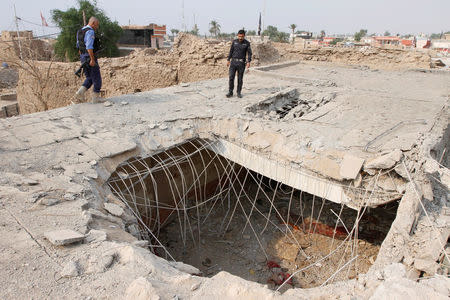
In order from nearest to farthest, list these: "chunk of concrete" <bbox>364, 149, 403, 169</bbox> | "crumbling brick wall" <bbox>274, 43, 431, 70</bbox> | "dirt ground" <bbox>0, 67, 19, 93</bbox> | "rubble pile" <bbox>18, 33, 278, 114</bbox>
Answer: "chunk of concrete" <bbox>364, 149, 403, 169</bbox>
"rubble pile" <bbox>18, 33, 278, 114</bbox>
"crumbling brick wall" <bbox>274, 43, 431, 70</bbox>
"dirt ground" <bbox>0, 67, 19, 93</bbox>

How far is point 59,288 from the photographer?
1.80 meters

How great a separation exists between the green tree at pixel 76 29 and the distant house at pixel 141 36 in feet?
19.1

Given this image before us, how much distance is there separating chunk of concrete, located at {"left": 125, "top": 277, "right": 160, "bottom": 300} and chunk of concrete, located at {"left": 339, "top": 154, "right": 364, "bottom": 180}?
2.59 metres

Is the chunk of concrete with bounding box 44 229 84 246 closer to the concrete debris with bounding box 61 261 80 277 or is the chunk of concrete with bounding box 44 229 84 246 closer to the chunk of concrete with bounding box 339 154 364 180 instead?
the concrete debris with bounding box 61 261 80 277

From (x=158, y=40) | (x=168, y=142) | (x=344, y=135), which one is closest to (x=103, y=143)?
(x=168, y=142)

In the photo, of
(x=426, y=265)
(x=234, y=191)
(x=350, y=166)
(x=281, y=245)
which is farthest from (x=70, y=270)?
(x=281, y=245)

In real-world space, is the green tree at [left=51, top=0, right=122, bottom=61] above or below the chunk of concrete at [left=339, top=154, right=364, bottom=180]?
above

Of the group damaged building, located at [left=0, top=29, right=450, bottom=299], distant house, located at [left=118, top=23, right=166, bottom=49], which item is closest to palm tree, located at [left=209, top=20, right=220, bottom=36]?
distant house, located at [left=118, top=23, right=166, bottom=49]

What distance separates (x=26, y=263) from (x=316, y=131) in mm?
3609

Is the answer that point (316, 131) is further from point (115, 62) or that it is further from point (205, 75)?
point (115, 62)

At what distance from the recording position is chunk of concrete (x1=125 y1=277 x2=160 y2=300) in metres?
1.74

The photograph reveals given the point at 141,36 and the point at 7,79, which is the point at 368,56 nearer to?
the point at 7,79

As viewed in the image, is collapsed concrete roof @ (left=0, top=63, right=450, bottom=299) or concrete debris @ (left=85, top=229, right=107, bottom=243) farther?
concrete debris @ (left=85, top=229, right=107, bottom=243)

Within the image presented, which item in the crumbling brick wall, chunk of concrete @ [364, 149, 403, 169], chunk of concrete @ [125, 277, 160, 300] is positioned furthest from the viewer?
the crumbling brick wall
